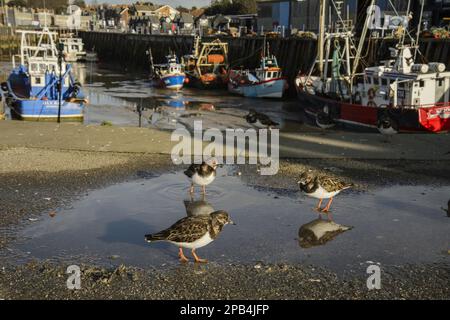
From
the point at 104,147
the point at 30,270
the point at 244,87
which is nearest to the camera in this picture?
the point at 30,270

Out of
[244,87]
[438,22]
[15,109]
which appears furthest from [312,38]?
[15,109]

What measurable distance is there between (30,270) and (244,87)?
32.2 m

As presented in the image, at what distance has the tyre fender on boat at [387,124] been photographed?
19156mm

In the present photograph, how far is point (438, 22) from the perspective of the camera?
43906 millimetres

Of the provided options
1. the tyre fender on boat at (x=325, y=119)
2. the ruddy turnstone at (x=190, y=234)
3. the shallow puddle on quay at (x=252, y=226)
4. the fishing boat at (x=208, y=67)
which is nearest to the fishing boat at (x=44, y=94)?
the tyre fender on boat at (x=325, y=119)

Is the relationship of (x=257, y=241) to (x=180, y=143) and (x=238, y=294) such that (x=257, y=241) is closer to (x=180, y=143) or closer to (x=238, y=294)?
(x=238, y=294)

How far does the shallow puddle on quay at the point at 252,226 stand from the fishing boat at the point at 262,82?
25.9m

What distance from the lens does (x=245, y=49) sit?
4900 centimetres

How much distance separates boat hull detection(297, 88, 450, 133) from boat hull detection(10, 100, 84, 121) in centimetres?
1166

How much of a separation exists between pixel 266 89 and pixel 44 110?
57.2 feet

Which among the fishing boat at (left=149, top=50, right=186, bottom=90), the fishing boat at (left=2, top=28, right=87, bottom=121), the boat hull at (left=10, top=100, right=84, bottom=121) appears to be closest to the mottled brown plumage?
the fishing boat at (left=2, top=28, right=87, bottom=121)

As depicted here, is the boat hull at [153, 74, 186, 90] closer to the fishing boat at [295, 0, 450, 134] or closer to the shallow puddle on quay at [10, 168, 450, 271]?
the fishing boat at [295, 0, 450, 134]

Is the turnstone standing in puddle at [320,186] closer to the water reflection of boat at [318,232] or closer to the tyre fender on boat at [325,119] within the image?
the water reflection of boat at [318,232]

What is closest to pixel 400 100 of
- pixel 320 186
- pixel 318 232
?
pixel 320 186
